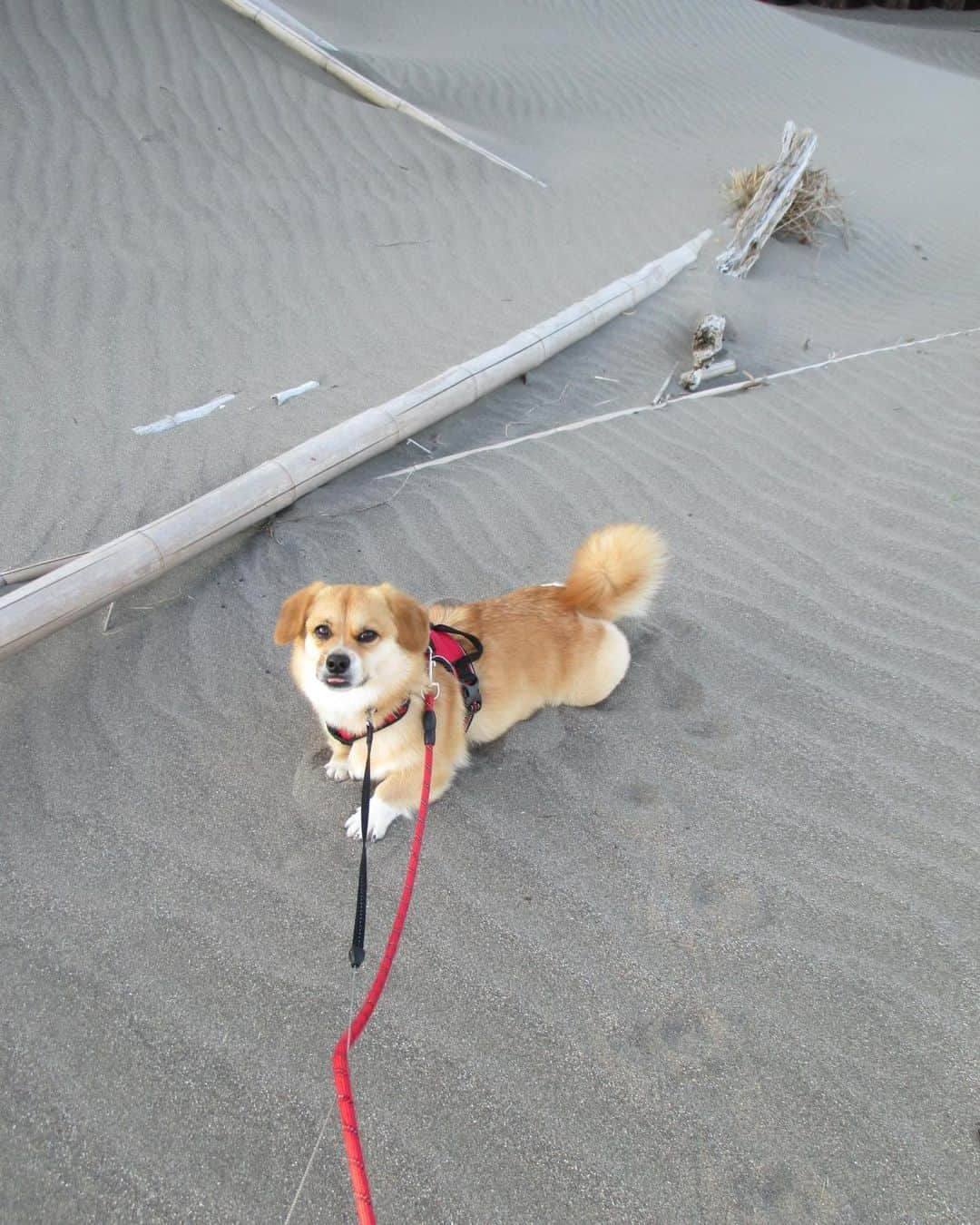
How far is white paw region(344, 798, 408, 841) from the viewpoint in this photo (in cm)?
231

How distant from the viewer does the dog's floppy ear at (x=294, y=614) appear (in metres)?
2.16

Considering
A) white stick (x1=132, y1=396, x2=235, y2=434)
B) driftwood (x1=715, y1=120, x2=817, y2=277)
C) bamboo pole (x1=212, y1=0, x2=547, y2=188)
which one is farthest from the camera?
bamboo pole (x1=212, y1=0, x2=547, y2=188)

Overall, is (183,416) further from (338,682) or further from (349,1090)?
(349,1090)

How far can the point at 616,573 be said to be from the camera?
2.61 m

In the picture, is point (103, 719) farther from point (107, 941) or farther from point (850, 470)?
point (850, 470)

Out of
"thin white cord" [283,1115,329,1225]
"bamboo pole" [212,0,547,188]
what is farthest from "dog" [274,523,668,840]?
"bamboo pole" [212,0,547,188]

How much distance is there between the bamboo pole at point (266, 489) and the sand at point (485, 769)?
171 mm

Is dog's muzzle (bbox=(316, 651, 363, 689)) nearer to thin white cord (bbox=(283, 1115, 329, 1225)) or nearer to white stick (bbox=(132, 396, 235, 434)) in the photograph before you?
thin white cord (bbox=(283, 1115, 329, 1225))

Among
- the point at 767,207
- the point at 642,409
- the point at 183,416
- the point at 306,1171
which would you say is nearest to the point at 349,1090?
the point at 306,1171

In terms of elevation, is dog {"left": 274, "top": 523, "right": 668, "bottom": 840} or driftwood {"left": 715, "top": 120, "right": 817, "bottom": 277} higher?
driftwood {"left": 715, "top": 120, "right": 817, "bottom": 277}

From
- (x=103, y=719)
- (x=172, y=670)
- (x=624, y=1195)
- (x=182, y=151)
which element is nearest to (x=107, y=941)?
(x=103, y=719)

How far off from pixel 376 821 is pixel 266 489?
1668 millimetres

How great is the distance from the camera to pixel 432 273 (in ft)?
18.4

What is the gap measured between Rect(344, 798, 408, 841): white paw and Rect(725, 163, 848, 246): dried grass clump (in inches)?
252
